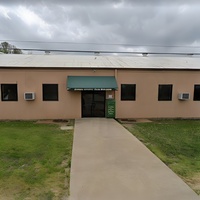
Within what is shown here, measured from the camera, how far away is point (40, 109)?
14344 mm

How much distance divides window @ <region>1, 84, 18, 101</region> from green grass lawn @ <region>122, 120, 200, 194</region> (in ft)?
26.0

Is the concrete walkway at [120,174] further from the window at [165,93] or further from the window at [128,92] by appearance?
the window at [165,93]

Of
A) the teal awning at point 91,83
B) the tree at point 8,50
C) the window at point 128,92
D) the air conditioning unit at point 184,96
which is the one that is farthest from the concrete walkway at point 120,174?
the tree at point 8,50

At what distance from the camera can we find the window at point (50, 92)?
564 inches

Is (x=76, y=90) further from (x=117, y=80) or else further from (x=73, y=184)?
(x=73, y=184)

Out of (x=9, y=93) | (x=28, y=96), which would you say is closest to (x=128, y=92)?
(x=28, y=96)

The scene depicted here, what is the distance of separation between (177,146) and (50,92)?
9153 millimetres

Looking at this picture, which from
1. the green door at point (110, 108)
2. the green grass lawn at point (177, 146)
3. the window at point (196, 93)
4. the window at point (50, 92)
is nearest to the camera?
the green grass lawn at point (177, 146)

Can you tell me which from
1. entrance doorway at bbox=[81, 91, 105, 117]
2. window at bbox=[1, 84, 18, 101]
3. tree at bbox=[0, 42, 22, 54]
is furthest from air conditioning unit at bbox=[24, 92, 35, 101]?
tree at bbox=[0, 42, 22, 54]

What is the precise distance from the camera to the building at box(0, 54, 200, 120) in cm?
1408

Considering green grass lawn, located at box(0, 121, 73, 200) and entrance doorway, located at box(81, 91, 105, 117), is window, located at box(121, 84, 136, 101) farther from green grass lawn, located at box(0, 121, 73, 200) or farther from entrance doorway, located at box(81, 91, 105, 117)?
green grass lawn, located at box(0, 121, 73, 200)

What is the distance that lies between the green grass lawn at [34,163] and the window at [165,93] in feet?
25.3

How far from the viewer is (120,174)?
223 inches

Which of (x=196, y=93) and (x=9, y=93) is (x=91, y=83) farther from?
(x=196, y=93)
